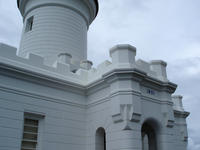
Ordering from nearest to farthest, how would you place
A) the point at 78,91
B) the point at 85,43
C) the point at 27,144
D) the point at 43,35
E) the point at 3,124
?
the point at 3,124
the point at 27,144
the point at 78,91
the point at 43,35
the point at 85,43

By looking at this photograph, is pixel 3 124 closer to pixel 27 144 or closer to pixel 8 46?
pixel 27 144

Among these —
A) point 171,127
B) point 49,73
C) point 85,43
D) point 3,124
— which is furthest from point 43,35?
point 171,127

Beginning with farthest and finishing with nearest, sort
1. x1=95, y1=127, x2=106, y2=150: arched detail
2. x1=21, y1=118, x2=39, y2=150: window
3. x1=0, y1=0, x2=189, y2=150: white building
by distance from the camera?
x1=95, y1=127, x2=106, y2=150: arched detail < x1=21, y1=118, x2=39, y2=150: window < x1=0, y1=0, x2=189, y2=150: white building

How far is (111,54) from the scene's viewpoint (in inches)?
408

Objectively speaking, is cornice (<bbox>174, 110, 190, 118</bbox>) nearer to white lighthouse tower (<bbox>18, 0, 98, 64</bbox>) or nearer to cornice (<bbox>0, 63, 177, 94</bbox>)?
cornice (<bbox>0, 63, 177, 94</bbox>)

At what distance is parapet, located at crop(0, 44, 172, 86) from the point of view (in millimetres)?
9711

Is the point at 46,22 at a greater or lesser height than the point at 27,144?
greater

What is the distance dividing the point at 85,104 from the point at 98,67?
194 cm

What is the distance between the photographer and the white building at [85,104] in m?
8.99

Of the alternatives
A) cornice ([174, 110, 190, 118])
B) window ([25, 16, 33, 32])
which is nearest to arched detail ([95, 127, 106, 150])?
cornice ([174, 110, 190, 118])

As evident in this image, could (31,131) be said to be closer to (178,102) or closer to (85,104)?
(85,104)

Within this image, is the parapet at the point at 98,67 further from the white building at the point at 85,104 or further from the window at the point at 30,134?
the window at the point at 30,134

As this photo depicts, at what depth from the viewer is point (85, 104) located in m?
11.3

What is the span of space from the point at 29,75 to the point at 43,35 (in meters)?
5.68
